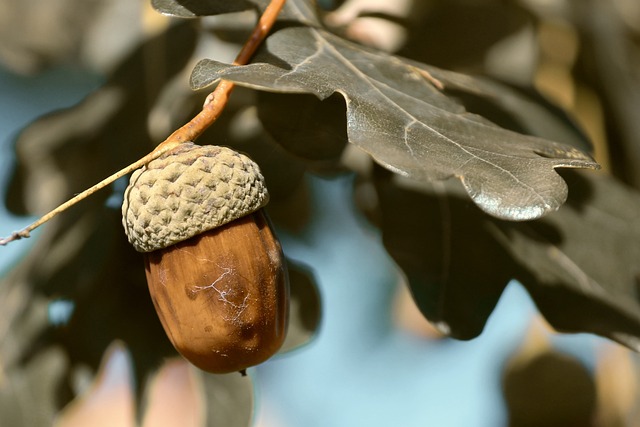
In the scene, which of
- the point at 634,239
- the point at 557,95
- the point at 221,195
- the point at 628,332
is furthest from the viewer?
the point at 557,95

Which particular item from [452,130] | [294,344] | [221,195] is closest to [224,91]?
[221,195]

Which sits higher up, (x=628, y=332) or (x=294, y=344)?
(x=628, y=332)

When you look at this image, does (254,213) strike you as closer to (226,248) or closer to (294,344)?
(226,248)

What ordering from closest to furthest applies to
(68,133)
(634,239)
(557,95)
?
(634,239) → (68,133) → (557,95)

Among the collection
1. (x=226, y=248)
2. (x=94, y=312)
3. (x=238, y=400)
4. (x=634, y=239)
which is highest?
(x=226, y=248)
